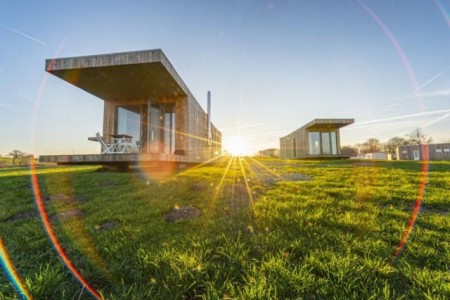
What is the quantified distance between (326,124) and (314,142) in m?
2.74

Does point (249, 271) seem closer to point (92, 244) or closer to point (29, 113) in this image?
point (92, 244)

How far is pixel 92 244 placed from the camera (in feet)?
6.38

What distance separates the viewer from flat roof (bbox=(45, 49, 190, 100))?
7395 millimetres

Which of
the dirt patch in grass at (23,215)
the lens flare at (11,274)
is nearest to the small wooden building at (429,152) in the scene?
the lens flare at (11,274)

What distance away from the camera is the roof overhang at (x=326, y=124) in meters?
19.2

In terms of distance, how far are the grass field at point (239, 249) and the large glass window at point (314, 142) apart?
20.0 metres

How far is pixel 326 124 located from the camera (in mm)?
20172

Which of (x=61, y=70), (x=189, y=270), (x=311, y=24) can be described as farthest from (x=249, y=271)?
(x=311, y=24)

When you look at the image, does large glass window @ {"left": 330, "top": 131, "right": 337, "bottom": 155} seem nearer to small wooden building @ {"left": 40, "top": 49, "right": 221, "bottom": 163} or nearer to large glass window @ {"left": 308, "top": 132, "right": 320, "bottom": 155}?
large glass window @ {"left": 308, "top": 132, "right": 320, "bottom": 155}

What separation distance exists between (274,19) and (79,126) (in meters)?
13.9

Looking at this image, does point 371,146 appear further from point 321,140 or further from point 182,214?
point 182,214

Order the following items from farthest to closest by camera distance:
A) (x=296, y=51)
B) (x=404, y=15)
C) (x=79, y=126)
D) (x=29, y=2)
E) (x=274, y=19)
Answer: (x=79, y=126), (x=296, y=51), (x=274, y=19), (x=404, y=15), (x=29, y=2)

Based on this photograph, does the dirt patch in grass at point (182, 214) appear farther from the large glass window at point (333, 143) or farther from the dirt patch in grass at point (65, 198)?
the large glass window at point (333, 143)

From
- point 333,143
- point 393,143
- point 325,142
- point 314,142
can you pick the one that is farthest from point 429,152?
point 393,143
